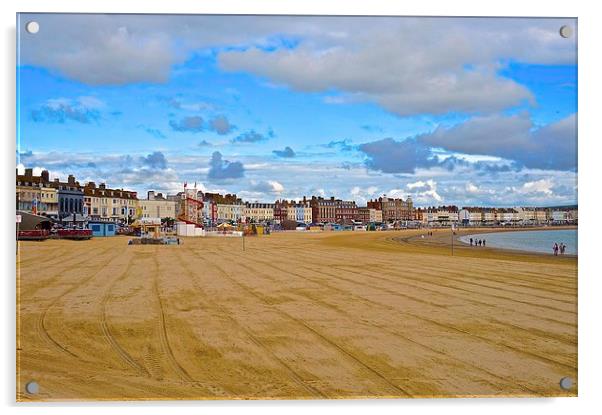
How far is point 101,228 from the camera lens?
730 cm

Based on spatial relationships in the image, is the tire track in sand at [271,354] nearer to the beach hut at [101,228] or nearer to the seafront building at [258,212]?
the seafront building at [258,212]

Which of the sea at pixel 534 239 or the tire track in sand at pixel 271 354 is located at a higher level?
the sea at pixel 534 239

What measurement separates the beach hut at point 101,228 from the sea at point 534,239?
4748 mm

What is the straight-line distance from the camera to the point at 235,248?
7.75 meters

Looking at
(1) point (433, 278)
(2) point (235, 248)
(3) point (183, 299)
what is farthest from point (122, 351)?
(1) point (433, 278)

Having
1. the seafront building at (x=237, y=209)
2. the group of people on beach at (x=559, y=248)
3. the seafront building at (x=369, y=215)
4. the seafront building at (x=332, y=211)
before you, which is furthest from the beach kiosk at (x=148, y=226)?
the group of people on beach at (x=559, y=248)

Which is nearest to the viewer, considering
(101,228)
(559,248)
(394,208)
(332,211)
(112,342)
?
(112,342)

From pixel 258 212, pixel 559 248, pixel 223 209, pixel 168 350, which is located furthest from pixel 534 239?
pixel 168 350

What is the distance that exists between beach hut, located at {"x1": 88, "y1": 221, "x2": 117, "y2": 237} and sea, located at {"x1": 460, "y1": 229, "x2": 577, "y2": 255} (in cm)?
475

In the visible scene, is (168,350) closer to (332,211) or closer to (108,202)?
(108,202)

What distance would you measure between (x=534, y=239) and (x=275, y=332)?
417cm

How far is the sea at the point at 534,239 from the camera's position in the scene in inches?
196
